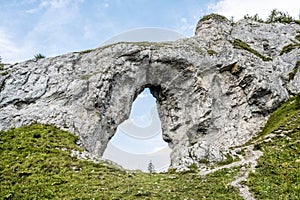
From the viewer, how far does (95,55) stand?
45.0 m

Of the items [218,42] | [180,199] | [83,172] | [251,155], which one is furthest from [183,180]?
[218,42]

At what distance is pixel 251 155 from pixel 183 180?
10.5 meters

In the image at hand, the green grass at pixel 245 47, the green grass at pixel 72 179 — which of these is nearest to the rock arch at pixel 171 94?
the green grass at pixel 245 47

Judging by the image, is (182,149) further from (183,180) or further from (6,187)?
(6,187)

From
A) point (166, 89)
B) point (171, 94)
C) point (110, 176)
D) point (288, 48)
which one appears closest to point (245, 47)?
point (288, 48)

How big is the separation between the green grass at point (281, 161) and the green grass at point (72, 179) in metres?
1.96

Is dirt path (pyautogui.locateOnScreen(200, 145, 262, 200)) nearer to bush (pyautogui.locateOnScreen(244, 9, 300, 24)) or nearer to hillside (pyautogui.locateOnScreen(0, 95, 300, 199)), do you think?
hillside (pyautogui.locateOnScreen(0, 95, 300, 199))

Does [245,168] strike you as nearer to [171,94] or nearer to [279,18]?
[171,94]

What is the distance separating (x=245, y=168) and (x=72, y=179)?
14096 millimetres

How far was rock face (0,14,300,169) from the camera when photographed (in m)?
38.2

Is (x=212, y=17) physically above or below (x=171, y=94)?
above

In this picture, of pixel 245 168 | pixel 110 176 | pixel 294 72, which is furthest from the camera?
pixel 294 72

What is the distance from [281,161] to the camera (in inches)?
966

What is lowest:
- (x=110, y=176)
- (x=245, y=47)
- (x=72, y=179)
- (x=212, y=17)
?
(x=72, y=179)
